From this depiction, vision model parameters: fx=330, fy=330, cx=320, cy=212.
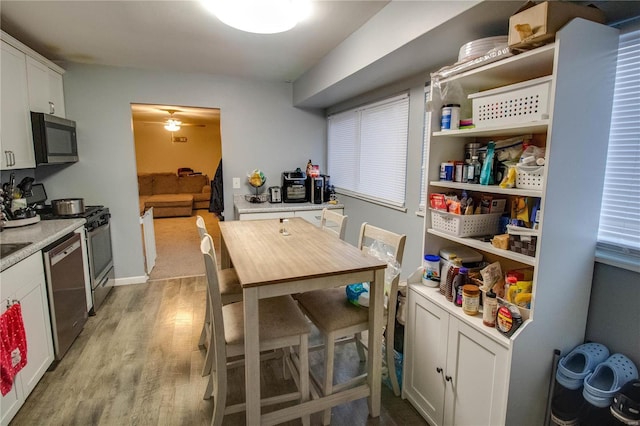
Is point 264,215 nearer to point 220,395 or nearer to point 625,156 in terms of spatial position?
point 220,395

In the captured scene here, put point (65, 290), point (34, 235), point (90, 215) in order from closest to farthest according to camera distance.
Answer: point (34, 235) < point (65, 290) < point (90, 215)

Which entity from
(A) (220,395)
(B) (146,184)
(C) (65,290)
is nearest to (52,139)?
(C) (65,290)

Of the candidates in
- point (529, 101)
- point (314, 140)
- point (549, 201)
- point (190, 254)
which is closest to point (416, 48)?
point (529, 101)

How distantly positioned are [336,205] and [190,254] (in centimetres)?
238

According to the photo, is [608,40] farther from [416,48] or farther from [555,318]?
[555,318]

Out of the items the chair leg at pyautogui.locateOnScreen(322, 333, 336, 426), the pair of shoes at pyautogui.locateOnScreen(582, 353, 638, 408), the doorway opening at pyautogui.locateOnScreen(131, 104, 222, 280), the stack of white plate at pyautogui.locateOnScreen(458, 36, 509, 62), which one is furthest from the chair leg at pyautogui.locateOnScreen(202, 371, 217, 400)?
the doorway opening at pyautogui.locateOnScreen(131, 104, 222, 280)

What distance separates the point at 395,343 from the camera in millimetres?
2119

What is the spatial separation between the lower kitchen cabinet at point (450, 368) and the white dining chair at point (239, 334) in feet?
1.98

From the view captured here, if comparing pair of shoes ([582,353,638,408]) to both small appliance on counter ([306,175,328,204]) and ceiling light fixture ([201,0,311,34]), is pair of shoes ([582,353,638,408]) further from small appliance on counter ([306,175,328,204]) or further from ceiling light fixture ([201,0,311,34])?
small appliance on counter ([306,175,328,204])

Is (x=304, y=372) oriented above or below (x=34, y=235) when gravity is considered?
below

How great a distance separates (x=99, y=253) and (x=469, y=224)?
3.24 metres

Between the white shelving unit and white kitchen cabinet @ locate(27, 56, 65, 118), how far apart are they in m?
3.19

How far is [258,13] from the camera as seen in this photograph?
62.0 inches

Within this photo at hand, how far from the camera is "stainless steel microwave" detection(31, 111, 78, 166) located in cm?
267
